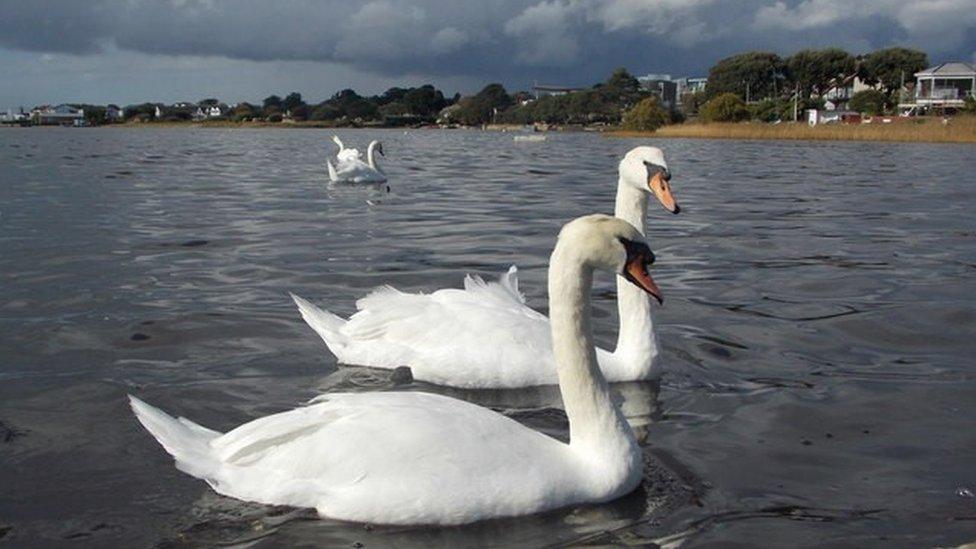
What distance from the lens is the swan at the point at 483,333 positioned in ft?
21.5

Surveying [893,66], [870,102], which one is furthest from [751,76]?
[870,102]

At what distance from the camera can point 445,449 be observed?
14.3 ft

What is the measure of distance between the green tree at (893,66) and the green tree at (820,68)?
6.47 ft

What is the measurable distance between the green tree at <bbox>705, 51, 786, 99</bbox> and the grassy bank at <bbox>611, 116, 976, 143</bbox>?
59.3 m

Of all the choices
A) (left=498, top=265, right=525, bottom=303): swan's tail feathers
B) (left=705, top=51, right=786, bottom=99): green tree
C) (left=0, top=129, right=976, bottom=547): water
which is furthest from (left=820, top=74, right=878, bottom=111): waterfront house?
(left=498, top=265, right=525, bottom=303): swan's tail feathers

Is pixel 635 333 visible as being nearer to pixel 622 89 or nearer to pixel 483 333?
pixel 483 333

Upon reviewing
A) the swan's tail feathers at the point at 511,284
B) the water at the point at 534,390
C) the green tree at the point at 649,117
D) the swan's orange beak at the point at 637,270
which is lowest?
the water at the point at 534,390

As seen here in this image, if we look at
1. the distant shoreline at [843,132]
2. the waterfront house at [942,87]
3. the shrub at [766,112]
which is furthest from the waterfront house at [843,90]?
the distant shoreline at [843,132]

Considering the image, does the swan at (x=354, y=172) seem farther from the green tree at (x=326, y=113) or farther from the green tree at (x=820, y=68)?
the green tree at (x=326, y=113)

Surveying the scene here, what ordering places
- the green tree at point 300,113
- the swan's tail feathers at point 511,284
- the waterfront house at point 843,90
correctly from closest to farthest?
the swan's tail feathers at point 511,284 → the waterfront house at point 843,90 → the green tree at point 300,113

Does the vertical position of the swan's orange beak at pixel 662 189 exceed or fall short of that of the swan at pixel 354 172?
it exceeds it

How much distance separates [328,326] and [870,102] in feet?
304

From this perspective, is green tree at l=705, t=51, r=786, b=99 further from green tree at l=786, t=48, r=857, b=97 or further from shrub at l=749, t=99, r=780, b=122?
shrub at l=749, t=99, r=780, b=122

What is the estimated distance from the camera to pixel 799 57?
11294 centimetres
